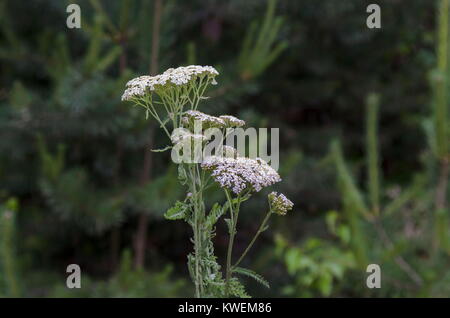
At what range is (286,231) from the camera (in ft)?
10.9

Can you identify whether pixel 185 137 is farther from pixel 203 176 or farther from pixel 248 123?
pixel 248 123

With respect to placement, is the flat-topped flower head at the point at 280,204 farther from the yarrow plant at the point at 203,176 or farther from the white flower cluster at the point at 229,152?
the white flower cluster at the point at 229,152

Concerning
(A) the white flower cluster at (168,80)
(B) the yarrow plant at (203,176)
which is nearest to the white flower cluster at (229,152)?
(B) the yarrow plant at (203,176)

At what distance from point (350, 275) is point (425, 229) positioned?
0.41 m

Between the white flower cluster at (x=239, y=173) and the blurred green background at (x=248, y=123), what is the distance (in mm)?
930

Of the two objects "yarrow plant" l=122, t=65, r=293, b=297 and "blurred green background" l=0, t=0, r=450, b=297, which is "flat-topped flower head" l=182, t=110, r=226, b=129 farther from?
"blurred green background" l=0, t=0, r=450, b=297

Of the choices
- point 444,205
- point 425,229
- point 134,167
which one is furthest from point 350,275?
point 134,167

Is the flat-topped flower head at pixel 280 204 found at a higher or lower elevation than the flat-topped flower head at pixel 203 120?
lower

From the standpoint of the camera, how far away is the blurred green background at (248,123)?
223cm

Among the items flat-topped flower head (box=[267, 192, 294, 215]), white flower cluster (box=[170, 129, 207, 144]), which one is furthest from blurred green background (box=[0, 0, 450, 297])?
white flower cluster (box=[170, 129, 207, 144])

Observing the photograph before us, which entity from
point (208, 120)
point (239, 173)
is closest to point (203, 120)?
point (208, 120)

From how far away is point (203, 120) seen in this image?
0.96 meters

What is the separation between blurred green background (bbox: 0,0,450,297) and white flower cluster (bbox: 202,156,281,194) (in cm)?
93

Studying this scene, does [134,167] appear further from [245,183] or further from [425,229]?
[245,183]
